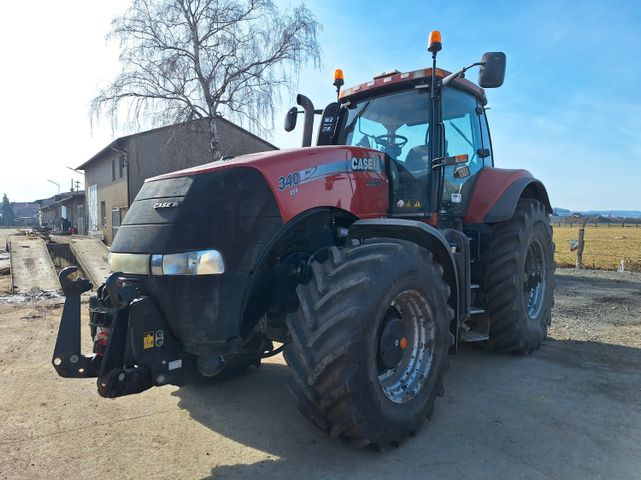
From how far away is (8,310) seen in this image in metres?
8.34

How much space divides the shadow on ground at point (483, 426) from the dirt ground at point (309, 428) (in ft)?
0.04

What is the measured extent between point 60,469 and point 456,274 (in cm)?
300

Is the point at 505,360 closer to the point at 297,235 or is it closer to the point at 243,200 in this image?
the point at 297,235

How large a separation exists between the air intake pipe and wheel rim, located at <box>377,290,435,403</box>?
2171 millimetres

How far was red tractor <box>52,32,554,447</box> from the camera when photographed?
9.45ft

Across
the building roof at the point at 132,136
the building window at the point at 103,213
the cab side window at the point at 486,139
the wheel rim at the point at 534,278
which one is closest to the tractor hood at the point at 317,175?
the cab side window at the point at 486,139

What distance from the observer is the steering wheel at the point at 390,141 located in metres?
4.57

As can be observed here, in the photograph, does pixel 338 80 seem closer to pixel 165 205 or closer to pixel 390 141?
pixel 390 141

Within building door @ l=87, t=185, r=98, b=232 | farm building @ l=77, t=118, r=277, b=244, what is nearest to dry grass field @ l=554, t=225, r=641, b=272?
farm building @ l=77, t=118, r=277, b=244

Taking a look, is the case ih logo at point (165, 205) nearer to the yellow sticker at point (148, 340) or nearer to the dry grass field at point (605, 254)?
the yellow sticker at point (148, 340)

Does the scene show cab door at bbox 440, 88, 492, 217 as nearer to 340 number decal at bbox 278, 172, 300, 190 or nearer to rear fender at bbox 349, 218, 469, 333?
rear fender at bbox 349, 218, 469, 333

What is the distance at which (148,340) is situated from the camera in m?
2.97

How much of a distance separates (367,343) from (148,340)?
1.32m

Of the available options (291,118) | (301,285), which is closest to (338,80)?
(291,118)
